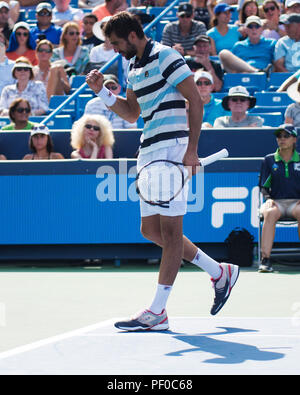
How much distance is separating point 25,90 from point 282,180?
5046mm

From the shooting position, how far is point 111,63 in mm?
13844

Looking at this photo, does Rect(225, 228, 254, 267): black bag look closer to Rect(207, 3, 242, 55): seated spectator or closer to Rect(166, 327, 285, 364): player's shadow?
Rect(166, 327, 285, 364): player's shadow

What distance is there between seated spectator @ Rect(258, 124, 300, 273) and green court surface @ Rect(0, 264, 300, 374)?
0.63m

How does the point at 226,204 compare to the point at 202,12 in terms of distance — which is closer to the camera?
the point at 226,204

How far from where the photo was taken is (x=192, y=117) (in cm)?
548

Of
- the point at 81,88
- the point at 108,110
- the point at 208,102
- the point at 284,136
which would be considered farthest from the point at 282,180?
the point at 81,88

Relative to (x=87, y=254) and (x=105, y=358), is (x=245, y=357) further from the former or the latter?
(x=87, y=254)

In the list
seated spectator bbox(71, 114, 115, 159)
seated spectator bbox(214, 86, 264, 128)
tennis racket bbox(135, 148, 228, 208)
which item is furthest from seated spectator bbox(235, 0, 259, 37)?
tennis racket bbox(135, 148, 228, 208)

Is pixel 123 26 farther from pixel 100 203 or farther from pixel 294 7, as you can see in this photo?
pixel 294 7

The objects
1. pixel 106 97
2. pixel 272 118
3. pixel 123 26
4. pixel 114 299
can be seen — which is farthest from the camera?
pixel 272 118

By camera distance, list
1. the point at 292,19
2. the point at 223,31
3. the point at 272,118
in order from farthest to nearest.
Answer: the point at 223,31 < the point at 292,19 < the point at 272,118

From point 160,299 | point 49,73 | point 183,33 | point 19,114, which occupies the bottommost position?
point 160,299

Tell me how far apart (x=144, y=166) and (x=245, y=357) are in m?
1.63

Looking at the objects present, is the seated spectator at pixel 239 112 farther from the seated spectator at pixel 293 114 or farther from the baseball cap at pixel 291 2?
the baseball cap at pixel 291 2
